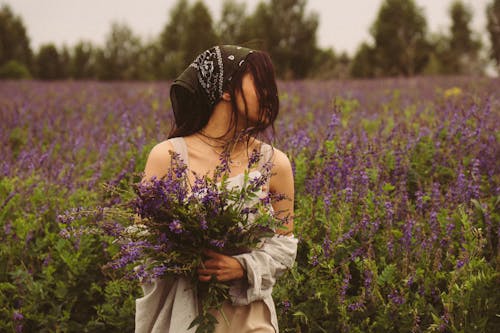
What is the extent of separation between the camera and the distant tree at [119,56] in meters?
31.4

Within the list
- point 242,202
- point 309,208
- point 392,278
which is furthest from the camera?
point 309,208

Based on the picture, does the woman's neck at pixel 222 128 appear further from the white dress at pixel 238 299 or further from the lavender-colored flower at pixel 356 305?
the lavender-colored flower at pixel 356 305

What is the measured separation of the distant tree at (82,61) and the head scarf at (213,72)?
36.5 m

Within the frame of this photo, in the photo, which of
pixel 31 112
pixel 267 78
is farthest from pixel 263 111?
pixel 31 112

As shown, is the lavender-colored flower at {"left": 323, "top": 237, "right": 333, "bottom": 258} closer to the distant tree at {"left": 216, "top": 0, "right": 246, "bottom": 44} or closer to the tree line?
the tree line

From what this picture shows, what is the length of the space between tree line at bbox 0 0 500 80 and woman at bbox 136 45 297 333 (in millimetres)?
11252

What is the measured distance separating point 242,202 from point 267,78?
56 cm

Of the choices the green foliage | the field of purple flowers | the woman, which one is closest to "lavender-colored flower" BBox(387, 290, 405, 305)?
the field of purple flowers

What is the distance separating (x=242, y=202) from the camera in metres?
1.66

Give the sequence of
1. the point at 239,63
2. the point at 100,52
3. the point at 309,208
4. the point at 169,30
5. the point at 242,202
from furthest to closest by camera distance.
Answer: the point at 100,52
the point at 169,30
the point at 309,208
the point at 239,63
the point at 242,202

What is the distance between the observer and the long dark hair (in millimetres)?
1984

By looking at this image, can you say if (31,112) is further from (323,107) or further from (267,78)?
(267,78)

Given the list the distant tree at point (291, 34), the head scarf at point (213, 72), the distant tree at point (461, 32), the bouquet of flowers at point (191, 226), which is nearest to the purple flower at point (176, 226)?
the bouquet of flowers at point (191, 226)

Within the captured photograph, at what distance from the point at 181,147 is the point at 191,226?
50 centimetres
